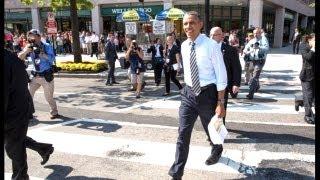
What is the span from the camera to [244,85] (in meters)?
12.4

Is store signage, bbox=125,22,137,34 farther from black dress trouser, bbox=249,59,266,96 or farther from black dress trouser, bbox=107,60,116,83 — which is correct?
black dress trouser, bbox=249,59,266,96

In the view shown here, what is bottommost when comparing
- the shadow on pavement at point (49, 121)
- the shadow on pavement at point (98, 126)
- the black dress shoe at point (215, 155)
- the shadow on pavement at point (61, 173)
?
the shadow on pavement at point (49, 121)

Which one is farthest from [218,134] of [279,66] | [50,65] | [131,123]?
[279,66]

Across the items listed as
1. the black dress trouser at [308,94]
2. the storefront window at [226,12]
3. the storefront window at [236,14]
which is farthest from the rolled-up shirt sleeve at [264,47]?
the storefront window at [236,14]

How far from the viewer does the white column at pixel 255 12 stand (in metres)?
26.7

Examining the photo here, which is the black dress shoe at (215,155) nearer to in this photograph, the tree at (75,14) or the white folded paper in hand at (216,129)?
the white folded paper in hand at (216,129)

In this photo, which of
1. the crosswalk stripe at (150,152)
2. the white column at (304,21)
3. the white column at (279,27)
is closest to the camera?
the crosswalk stripe at (150,152)

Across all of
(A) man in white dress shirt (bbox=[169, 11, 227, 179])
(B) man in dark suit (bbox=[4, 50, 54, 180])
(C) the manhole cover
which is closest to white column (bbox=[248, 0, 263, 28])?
(C) the manhole cover

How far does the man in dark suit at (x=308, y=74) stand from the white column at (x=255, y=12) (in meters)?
19.8

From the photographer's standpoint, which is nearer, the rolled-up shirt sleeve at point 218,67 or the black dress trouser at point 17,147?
the black dress trouser at point 17,147

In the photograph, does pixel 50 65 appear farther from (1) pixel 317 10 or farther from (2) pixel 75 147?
(1) pixel 317 10

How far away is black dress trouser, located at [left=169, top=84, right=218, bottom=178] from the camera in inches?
184

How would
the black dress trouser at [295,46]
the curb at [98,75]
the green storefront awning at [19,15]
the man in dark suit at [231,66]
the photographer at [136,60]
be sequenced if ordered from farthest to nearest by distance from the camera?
the green storefront awning at [19,15], the black dress trouser at [295,46], the curb at [98,75], the photographer at [136,60], the man in dark suit at [231,66]

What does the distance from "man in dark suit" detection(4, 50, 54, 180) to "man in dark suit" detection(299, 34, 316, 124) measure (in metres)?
5.02
